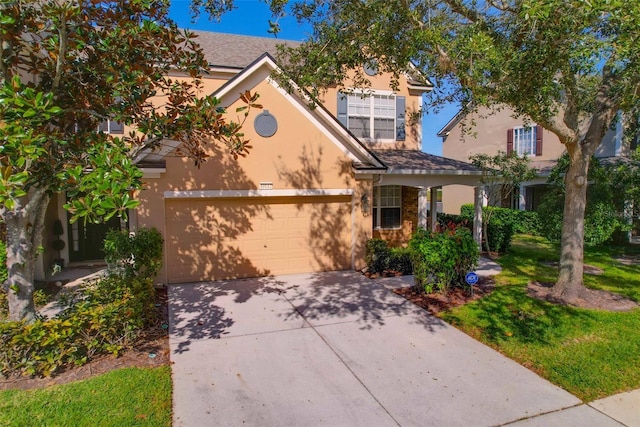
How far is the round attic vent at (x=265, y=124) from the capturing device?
10.8 metres

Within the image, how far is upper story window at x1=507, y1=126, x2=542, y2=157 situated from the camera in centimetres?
2180

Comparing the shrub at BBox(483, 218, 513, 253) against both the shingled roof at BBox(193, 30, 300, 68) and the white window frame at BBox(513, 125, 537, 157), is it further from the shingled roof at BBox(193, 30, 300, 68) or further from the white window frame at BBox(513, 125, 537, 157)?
the shingled roof at BBox(193, 30, 300, 68)

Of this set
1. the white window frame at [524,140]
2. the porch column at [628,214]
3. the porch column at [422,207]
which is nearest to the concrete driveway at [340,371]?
the porch column at [422,207]

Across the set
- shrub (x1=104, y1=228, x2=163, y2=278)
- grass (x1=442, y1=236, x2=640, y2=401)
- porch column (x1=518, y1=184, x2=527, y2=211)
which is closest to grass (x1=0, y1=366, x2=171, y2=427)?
shrub (x1=104, y1=228, x2=163, y2=278)

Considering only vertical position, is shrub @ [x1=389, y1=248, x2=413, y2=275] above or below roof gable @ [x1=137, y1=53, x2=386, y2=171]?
below

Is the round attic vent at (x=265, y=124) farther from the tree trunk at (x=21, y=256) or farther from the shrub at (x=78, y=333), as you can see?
the tree trunk at (x=21, y=256)

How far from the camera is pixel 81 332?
18.8 feet

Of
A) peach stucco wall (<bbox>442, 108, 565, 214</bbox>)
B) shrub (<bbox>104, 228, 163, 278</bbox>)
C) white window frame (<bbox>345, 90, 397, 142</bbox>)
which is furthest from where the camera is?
peach stucco wall (<bbox>442, 108, 565, 214</bbox>)

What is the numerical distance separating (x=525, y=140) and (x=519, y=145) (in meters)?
0.40

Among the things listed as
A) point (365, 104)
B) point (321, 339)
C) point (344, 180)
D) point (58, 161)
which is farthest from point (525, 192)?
point (58, 161)

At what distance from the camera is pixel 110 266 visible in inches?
365

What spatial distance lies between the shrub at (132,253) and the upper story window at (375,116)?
8194 millimetres

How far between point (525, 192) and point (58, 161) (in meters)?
23.0

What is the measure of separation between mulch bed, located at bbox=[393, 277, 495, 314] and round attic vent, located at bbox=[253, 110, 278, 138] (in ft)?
17.7
